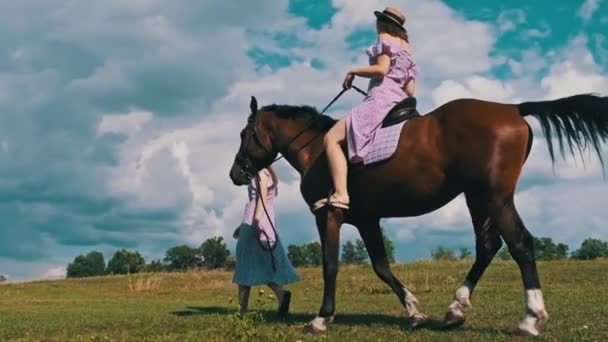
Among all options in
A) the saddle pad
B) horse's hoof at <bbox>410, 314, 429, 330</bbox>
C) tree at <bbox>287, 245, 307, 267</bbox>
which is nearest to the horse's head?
the saddle pad

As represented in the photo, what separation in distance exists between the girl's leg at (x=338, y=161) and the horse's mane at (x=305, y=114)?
3.10ft

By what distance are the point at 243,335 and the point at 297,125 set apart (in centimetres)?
351

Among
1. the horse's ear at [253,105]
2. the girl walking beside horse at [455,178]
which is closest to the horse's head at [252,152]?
the horse's ear at [253,105]

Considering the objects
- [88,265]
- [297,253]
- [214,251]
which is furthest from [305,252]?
[88,265]

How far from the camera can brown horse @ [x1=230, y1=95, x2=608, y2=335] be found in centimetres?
715

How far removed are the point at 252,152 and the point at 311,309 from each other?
5.27 meters

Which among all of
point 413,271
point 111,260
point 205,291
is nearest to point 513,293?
point 413,271

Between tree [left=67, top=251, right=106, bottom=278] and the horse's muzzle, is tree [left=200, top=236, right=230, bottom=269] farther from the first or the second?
the horse's muzzle

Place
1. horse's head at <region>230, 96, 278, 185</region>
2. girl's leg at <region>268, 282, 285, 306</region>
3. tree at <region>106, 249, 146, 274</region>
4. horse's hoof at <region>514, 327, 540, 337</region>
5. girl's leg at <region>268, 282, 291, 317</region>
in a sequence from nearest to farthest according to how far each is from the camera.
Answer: horse's hoof at <region>514, 327, 540, 337</region>
horse's head at <region>230, 96, 278, 185</region>
girl's leg at <region>268, 282, 291, 317</region>
girl's leg at <region>268, 282, 285, 306</region>
tree at <region>106, 249, 146, 274</region>

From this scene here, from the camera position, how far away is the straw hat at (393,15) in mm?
8656

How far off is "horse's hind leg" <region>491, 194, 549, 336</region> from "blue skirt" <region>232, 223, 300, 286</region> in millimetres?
4747

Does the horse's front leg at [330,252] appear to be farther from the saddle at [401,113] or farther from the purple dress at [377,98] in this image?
the saddle at [401,113]

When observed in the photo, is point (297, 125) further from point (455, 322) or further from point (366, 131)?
point (455, 322)

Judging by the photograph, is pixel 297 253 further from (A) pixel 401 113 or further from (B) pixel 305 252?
(A) pixel 401 113
